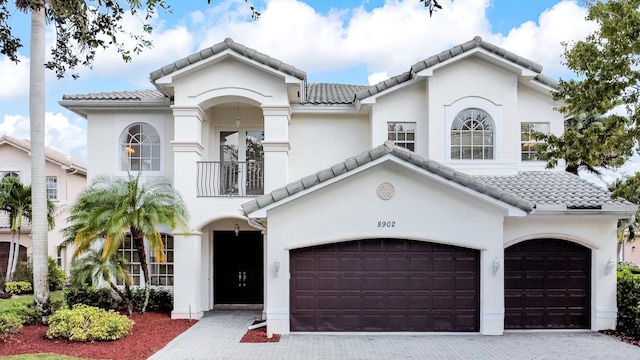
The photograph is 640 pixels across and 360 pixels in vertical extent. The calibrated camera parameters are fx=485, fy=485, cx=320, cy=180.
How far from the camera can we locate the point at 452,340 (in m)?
12.0

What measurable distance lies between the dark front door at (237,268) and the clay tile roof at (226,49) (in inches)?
224

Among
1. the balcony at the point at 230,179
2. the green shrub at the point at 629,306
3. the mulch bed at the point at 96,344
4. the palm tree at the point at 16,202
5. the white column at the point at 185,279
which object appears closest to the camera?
the mulch bed at the point at 96,344

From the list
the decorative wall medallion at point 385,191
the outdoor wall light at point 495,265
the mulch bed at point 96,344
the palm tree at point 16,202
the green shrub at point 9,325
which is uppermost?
the decorative wall medallion at point 385,191

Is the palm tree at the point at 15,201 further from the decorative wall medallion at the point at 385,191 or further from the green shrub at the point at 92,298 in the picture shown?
the decorative wall medallion at the point at 385,191

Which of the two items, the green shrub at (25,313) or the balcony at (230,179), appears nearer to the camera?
the green shrub at (25,313)

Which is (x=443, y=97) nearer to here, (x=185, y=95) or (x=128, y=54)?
(x=185, y=95)

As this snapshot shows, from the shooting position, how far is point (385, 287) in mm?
12695

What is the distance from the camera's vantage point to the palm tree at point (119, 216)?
1287cm

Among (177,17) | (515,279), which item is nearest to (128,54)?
(177,17)

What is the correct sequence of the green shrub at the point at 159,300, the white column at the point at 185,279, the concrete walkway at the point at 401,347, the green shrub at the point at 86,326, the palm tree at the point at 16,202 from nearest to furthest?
the concrete walkway at the point at 401,347 → the green shrub at the point at 86,326 → the white column at the point at 185,279 → the green shrub at the point at 159,300 → the palm tree at the point at 16,202

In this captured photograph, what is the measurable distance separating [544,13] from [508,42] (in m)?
2.60

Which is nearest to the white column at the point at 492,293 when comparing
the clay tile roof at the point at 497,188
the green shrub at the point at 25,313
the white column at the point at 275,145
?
the clay tile roof at the point at 497,188

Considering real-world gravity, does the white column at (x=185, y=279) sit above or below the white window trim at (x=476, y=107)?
below

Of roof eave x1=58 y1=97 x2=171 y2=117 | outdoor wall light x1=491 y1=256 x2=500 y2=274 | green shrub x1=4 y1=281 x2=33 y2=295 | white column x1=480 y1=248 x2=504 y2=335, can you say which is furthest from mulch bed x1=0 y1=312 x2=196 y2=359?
green shrub x1=4 y1=281 x2=33 y2=295
